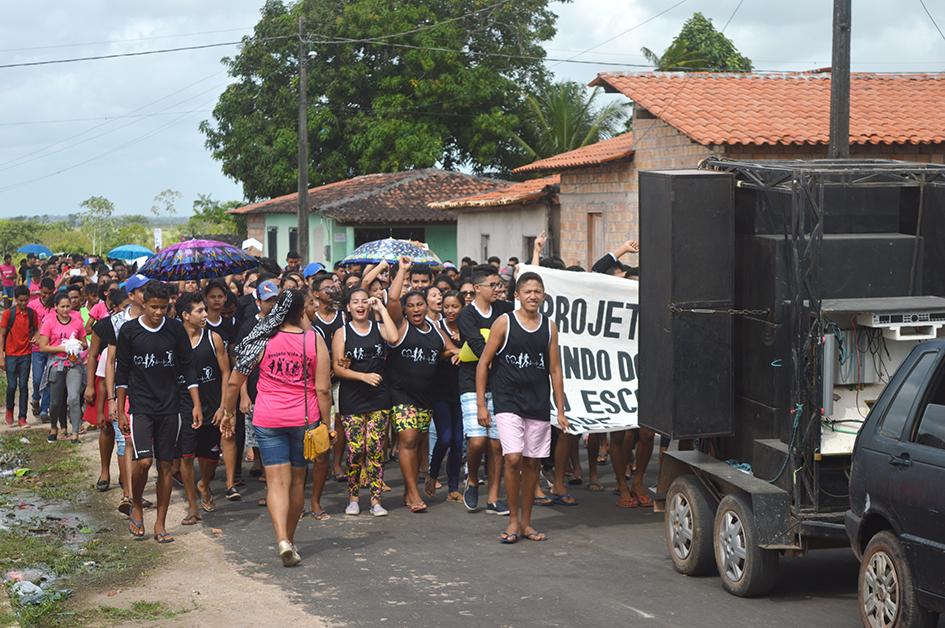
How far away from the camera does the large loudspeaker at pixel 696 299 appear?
875 cm

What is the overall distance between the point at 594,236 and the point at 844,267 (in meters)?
18.6

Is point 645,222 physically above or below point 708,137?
below

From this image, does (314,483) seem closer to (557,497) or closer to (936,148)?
(557,497)

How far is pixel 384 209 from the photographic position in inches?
1656

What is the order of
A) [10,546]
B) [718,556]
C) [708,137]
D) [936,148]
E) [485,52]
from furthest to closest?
[485,52] → [936,148] → [708,137] → [10,546] → [718,556]

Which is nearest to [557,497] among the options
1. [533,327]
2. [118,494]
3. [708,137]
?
[533,327]

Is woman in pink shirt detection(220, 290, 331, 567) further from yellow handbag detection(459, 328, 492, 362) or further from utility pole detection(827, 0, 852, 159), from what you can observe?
utility pole detection(827, 0, 852, 159)

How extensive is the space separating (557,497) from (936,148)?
13.5 m

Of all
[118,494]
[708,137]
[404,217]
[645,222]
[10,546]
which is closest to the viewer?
[645,222]

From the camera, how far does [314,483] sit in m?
11.1

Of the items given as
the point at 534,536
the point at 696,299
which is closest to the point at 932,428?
the point at 696,299

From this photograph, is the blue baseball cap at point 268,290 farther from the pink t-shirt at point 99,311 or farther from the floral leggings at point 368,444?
the pink t-shirt at point 99,311

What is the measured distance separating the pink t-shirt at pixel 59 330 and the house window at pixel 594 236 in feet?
41.7

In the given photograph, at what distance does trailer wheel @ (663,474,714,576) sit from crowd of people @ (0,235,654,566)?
1.31m
